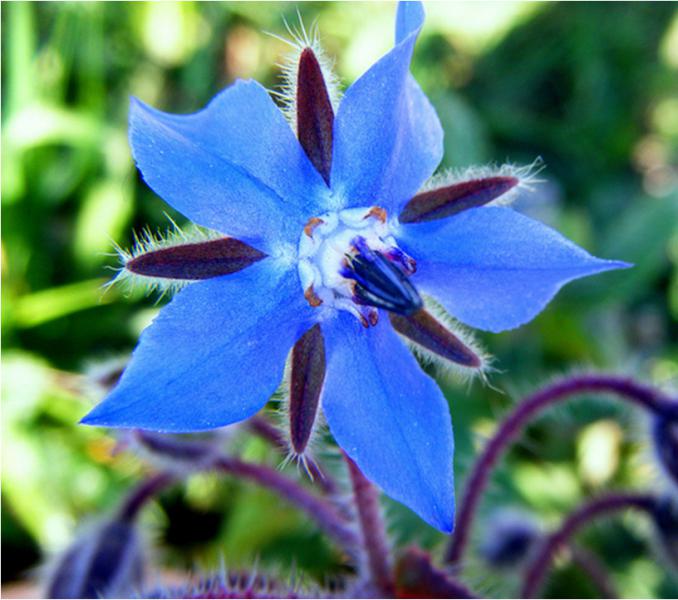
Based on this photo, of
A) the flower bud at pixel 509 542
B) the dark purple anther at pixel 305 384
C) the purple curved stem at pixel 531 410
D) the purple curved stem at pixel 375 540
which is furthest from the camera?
the flower bud at pixel 509 542

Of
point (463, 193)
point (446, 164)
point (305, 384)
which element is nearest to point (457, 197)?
point (463, 193)

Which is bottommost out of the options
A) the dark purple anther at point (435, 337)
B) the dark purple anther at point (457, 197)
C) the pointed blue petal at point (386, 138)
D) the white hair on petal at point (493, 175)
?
the dark purple anther at point (435, 337)

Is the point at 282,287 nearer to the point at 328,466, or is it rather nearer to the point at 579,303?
the point at 328,466

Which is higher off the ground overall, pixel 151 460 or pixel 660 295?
pixel 660 295

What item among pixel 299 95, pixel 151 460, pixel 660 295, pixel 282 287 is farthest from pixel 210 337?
pixel 660 295

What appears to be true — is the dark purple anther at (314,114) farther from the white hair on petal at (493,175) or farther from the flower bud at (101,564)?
the flower bud at (101,564)

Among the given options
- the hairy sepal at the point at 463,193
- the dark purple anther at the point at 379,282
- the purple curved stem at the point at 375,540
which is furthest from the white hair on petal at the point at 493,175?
the purple curved stem at the point at 375,540
